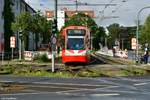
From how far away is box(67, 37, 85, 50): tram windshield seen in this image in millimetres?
51156

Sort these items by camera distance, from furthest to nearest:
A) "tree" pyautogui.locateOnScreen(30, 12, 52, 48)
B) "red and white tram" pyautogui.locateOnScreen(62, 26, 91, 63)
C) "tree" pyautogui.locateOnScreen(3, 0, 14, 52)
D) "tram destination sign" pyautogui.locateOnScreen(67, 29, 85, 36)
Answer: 1. "tree" pyautogui.locateOnScreen(30, 12, 52, 48)
2. "tree" pyautogui.locateOnScreen(3, 0, 14, 52)
3. "tram destination sign" pyautogui.locateOnScreen(67, 29, 85, 36)
4. "red and white tram" pyautogui.locateOnScreen(62, 26, 91, 63)

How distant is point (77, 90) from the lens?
76.4ft

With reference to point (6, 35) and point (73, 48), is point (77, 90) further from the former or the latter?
point (6, 35)

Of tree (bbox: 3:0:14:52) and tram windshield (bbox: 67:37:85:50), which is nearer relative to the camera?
tram windshield (bbox: 67:37:85:50)

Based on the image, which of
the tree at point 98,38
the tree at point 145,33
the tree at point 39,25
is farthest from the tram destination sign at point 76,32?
the tree at point 145,33

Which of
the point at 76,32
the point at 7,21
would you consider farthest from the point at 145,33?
the point at 76,32

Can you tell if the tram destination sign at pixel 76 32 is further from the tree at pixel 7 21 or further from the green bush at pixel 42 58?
the tree at pixel 7 21

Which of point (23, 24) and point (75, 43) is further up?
point (23, 24)

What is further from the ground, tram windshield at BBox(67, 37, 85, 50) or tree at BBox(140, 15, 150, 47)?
tree at BBox(140, 15, 150, 47)

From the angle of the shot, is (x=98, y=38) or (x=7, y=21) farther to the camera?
(x=98, y=38)

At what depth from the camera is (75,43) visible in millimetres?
51531

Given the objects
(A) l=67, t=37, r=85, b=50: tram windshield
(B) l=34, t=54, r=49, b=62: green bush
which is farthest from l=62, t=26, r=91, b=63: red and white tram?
(B) l=34, t=54, r=49, b=62: green bush

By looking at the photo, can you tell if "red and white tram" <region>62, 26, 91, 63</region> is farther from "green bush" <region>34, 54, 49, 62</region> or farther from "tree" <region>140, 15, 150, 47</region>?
"tree" <region>140, 15, 150, 47</region>

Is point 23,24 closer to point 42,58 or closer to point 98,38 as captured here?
point 42,58
